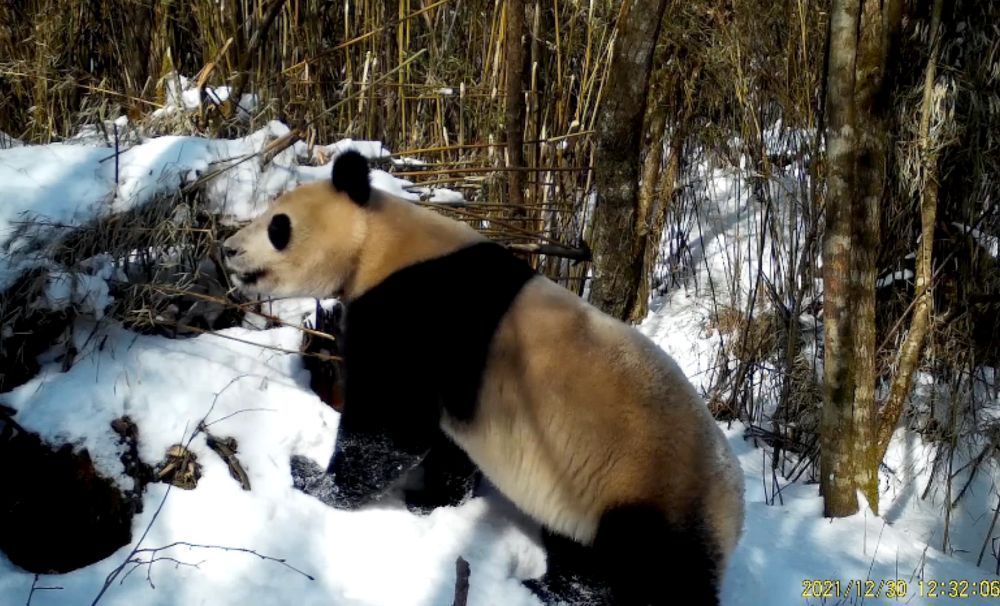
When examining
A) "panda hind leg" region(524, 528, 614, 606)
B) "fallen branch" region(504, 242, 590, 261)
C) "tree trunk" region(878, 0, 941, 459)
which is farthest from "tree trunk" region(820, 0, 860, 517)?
"panda hind leg" region(524, 528, 614, 606)

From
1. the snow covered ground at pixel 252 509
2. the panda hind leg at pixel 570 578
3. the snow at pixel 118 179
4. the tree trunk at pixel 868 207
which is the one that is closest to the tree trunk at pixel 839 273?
the tree trunk at pixel 868 207

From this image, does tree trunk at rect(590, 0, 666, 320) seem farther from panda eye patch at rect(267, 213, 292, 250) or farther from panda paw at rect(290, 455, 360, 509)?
panda paw at rect(290, 455, 360, 509)

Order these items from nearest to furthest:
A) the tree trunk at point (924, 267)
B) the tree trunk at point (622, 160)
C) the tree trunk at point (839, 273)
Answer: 1. the tree trunk at point (622, 160)
2. the tree trunk at point (839, 273)
3. the tree trunk at point (924, 267)

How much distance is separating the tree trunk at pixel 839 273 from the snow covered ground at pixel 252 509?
289 millimetres

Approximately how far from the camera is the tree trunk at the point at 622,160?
14.6 feet

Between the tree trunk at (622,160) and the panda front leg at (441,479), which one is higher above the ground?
the tree trunk at (622,160)

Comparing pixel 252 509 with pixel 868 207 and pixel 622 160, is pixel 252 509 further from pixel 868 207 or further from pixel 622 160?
pixel 868 207

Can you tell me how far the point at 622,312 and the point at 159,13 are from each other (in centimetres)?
389

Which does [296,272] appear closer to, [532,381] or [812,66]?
[532,381]

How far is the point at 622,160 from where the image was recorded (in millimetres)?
4594

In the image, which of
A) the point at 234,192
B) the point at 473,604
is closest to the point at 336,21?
the point at 234,192

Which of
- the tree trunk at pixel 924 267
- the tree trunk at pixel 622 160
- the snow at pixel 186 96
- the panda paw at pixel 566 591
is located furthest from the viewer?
the tree trunk at pixel 924 267

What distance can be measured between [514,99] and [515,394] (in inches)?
123

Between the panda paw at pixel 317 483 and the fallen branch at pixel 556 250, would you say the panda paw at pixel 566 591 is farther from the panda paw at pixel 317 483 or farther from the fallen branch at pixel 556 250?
the fallen branch at pixel 556 250
